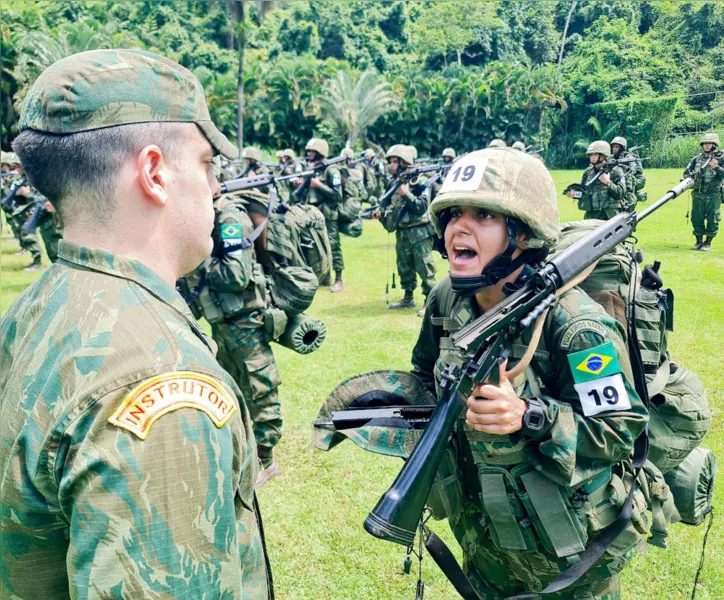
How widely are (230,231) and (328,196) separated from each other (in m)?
8.38

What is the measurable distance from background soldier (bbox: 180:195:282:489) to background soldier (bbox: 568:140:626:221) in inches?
359

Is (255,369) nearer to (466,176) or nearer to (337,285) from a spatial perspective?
(466,176)

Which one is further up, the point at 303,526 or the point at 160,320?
the point at 160,320

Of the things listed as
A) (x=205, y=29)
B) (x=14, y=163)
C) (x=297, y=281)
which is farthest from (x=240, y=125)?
(x=297, y=281)

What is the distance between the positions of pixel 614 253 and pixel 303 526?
10.4 feet

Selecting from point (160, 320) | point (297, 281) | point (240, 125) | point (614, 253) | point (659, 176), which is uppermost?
point (160, 320)

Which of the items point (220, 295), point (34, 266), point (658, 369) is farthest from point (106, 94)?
point (34, 266)

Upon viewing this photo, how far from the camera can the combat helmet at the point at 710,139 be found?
9.87m

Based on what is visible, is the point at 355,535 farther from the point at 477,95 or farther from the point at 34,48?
the point at 34,48

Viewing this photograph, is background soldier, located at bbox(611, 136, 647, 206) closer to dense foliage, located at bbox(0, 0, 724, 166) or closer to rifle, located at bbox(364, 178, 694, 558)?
dense foliage, located at bbox(0, 0, 724, 166)

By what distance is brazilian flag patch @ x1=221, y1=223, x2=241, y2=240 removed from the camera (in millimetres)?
4855

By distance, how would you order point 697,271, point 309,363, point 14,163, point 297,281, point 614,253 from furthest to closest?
point 14,163 → point 697,271 → point 309,363 → point 297,281 → point 614,253

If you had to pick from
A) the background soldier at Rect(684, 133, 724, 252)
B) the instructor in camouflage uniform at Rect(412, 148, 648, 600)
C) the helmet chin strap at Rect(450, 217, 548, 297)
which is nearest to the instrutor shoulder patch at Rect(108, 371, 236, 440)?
the instructor in camouflage uniform at Rect(412, 148, 648, 600)

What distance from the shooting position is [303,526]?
15.7ft
